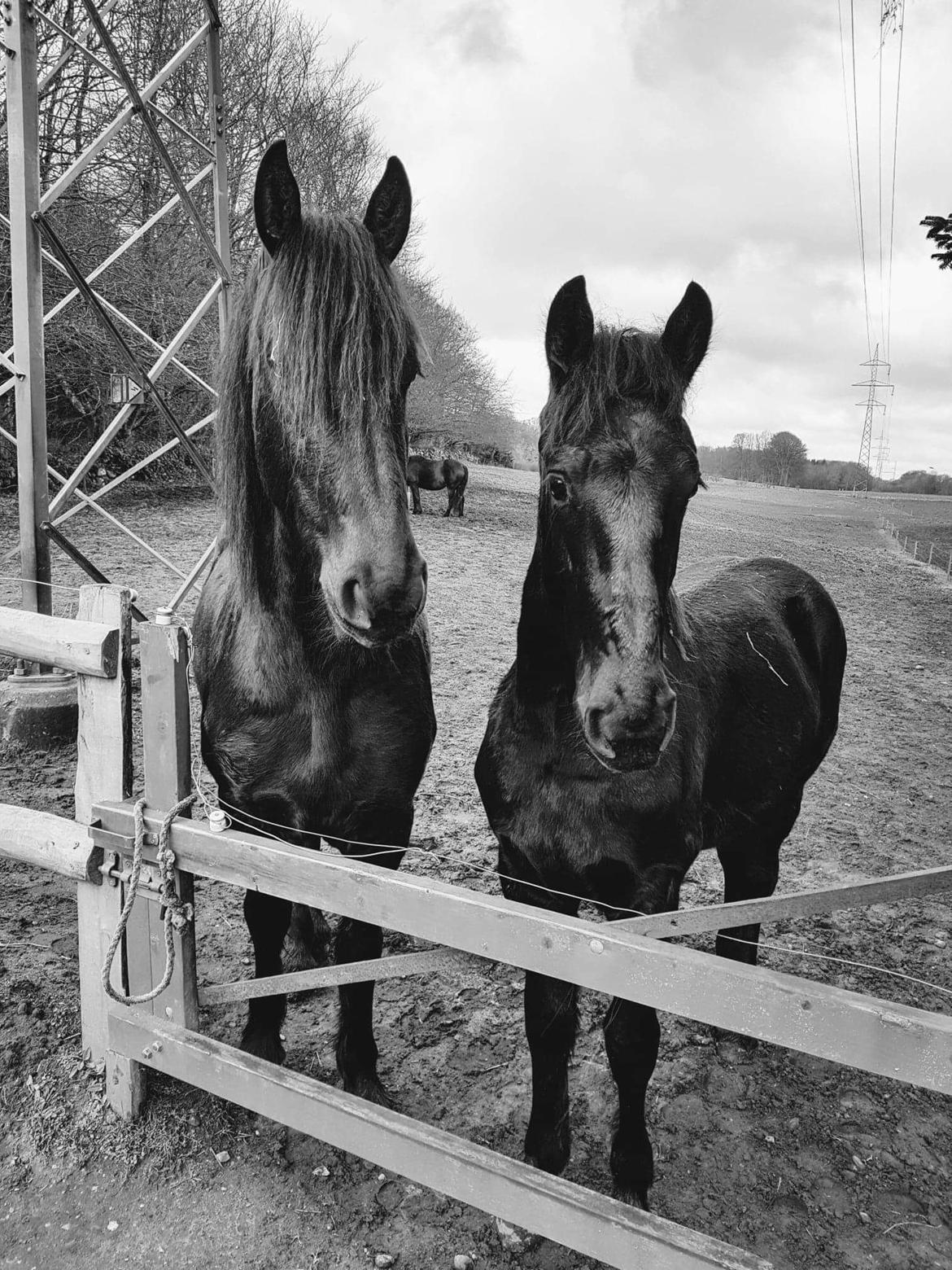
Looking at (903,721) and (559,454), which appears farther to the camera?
(903,721)

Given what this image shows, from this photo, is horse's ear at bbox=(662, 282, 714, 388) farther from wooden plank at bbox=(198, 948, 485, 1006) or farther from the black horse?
the black horse

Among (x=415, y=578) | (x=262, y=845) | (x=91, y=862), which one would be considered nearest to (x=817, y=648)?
(x=415, y=578)

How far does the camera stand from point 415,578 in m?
1.72

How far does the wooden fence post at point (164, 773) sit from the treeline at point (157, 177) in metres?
4.55

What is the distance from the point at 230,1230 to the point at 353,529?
1.73 m

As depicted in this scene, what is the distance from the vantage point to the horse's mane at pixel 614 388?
5.87 ft

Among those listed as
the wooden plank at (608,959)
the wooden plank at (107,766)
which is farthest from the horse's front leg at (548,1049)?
the wooden plank at (107,766)

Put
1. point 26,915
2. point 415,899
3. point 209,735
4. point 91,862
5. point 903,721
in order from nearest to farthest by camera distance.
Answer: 1. point 415,899
2. point 91,862
3. point 209,735
4. point 26,915
5. point 903,721

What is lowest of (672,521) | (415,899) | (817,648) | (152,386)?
(415,899)

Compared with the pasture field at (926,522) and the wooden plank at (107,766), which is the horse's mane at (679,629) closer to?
the wooden plank at (107,766)

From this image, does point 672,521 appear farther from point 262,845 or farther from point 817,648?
point 817,648

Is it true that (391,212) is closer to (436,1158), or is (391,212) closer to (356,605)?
(356,605)

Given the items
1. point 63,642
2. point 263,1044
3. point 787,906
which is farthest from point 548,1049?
point 63,642

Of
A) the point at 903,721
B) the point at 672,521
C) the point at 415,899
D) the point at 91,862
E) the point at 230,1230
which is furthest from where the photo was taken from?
the point at 903,721
